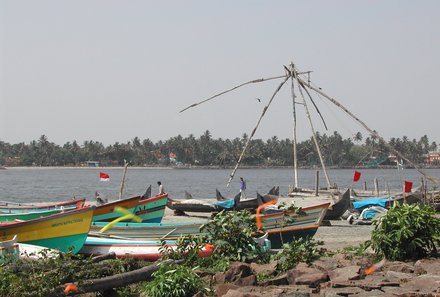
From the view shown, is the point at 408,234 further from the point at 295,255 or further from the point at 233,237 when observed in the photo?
the point at 233,237

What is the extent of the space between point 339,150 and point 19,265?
17783 cm

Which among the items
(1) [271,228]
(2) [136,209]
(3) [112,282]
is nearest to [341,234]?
(1) [271,228]

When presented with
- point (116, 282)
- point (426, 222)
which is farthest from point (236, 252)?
point (426, 222)

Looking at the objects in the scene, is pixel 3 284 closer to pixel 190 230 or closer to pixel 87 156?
pixel 190 230

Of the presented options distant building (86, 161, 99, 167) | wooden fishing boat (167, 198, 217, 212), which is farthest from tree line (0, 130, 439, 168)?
wooden fishing boat (167, 198, 217, 212)

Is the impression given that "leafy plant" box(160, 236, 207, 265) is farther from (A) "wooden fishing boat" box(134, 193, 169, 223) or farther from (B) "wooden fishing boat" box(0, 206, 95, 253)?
(A) "wooden fishing boat" box(134, 193, 169, 223)

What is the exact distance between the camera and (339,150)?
606 ft

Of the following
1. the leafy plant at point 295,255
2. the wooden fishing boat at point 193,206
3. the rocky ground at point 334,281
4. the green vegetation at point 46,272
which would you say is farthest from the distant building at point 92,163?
the rocky ground at point 334,281

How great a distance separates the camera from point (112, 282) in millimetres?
10391

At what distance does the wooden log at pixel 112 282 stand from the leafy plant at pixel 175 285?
28.3 inches

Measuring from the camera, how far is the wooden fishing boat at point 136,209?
19.4 m

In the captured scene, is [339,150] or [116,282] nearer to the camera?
[116,282]

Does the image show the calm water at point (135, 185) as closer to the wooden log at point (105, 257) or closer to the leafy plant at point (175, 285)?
the wooden log at point (105, 257)

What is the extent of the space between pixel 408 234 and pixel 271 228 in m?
4.73
